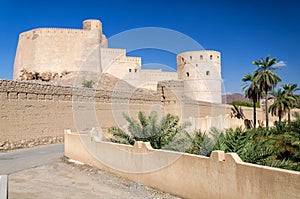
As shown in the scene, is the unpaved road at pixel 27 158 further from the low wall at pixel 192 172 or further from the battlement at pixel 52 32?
the battlement at pixel 52 32

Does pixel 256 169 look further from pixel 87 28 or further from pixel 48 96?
pixel 87 28

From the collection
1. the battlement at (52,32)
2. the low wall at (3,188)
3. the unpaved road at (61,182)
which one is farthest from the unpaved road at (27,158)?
the battlement at (52,32)

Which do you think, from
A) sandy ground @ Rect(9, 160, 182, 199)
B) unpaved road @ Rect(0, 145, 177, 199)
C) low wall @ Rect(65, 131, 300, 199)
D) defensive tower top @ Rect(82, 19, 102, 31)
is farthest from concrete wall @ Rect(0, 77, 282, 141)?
defensive tower top @ Rect(82, 19, 102, 31)

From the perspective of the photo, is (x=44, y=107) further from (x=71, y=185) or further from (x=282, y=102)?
(x=282, y=102)

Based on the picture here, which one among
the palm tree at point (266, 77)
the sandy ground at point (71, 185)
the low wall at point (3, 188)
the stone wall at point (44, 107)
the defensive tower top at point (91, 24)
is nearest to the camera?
the low wall at point (3, 188)

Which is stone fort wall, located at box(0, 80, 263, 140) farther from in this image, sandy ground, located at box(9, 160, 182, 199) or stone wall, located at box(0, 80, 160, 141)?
sandy ground, located at box(9, 160, 182, 199)

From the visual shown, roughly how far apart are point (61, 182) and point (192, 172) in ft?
11.0

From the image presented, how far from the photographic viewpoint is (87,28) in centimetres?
4541

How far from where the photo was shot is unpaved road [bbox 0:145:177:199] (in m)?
6.61

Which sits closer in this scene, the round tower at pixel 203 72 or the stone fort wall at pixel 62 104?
the stone fort wall at pixel 62 104

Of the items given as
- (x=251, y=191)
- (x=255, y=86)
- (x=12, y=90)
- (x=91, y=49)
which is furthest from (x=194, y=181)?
(x=91, y=49)

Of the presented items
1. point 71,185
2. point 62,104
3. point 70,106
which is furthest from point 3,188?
point 70,106

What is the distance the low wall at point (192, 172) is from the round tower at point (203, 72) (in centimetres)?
3066

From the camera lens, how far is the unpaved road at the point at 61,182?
661 centimetres
